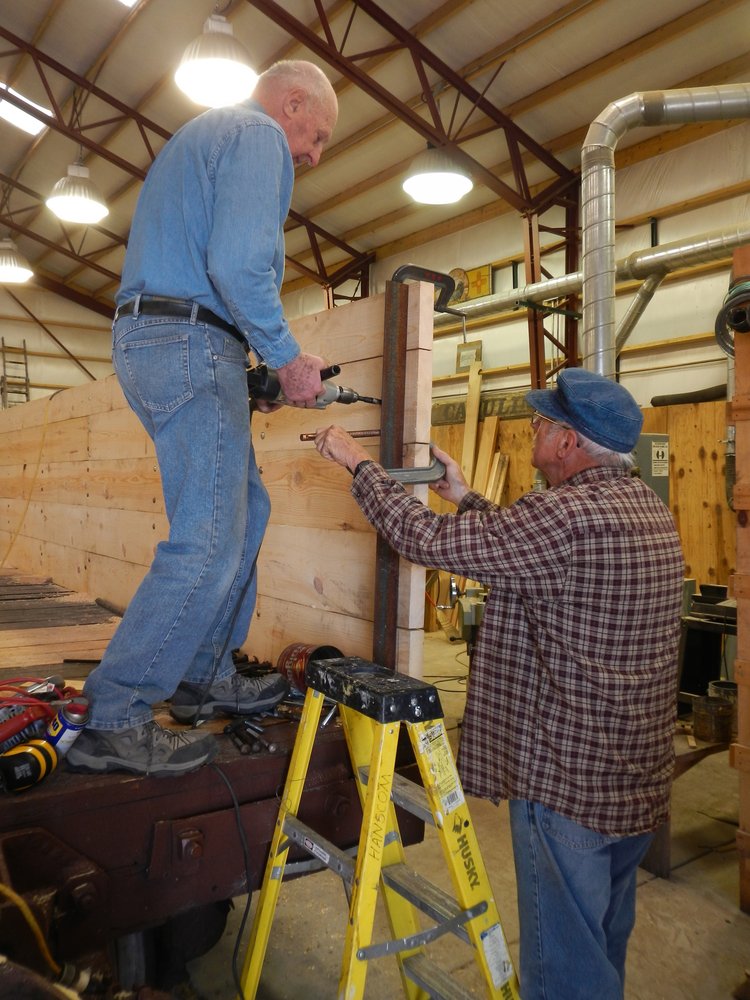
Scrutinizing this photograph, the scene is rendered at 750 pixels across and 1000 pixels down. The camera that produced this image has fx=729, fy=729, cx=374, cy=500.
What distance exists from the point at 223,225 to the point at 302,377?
1.26 feet

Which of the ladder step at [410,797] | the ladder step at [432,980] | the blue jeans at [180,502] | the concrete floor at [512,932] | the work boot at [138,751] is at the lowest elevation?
the concrete floor at [512,932]

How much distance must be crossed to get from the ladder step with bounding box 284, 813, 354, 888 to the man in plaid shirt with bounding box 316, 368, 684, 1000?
440mm

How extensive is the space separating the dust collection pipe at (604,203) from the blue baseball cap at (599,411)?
399 centimetres

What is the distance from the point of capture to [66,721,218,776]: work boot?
1570 mm

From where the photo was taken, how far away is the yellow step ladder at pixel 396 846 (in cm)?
148

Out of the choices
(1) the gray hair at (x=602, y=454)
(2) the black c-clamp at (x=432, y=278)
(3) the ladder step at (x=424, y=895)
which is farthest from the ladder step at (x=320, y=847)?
(2) the black c-clamp at (x=432, y=278)

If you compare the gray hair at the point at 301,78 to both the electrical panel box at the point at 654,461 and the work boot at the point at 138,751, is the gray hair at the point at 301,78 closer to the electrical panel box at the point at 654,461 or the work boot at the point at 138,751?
the work boot at the point at 138,751

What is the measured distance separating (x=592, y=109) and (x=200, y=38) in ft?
13.5

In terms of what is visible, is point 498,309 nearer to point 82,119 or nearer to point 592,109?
point 592,109

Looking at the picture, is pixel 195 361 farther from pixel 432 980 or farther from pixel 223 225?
pixel 432 980

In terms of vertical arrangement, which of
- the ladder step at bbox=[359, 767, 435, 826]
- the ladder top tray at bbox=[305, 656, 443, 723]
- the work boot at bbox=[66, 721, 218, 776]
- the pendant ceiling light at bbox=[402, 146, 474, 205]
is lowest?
the ladder step at bbox=[359, 767, 435, 826]

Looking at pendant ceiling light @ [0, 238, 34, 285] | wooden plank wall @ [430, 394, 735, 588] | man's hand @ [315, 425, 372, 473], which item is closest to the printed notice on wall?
wooden plank wall @ [430, 394, 735, 588]

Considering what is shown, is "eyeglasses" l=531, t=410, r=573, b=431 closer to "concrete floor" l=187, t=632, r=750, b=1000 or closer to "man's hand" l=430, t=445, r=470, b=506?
"man's hand" l=430, t=445, r=470, b=506

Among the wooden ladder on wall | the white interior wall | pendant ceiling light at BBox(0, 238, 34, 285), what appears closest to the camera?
the white interior wall
